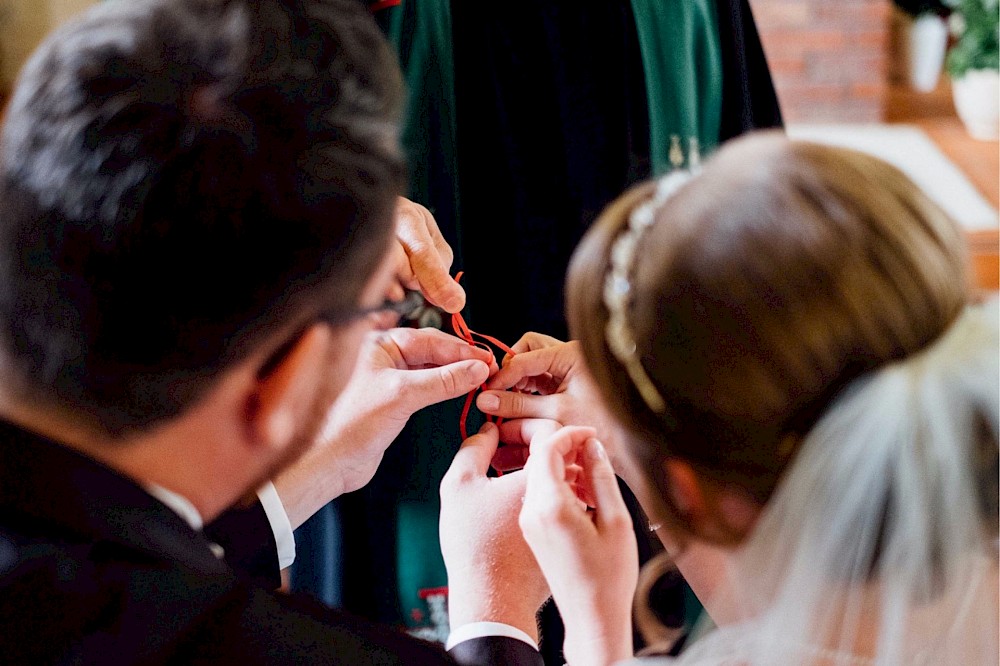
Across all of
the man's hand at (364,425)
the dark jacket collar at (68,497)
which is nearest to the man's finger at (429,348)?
the man's hand at (364,425)

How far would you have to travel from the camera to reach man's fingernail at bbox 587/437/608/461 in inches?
35.4

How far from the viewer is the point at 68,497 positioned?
61cm

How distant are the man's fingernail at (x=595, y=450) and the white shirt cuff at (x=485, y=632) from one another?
0.57 ft

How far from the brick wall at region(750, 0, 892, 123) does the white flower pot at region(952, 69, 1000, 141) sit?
0.88 ft

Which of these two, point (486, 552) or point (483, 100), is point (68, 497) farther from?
point (483, 100)

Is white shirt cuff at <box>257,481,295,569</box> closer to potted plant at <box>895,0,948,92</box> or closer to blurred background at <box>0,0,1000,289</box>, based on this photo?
blurred background at <box>0,0,1000,289</box>

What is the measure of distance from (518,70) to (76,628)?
27.2 inches

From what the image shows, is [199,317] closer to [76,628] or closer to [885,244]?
[76,628]

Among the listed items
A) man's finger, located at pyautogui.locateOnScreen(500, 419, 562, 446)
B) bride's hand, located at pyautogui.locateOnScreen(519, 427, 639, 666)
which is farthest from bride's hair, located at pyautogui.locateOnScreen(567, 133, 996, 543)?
man's finger, located at pyautogui.locateOnScreen(500, 419, 562, 446)

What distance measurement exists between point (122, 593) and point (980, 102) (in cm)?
329

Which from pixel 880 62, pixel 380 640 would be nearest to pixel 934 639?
pixel 380 640

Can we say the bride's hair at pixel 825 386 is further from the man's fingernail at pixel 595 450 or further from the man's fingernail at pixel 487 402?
the man's fingernail at pixel 487 402

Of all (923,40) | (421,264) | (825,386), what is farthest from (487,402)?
(923,40)

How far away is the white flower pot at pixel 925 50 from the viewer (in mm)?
3344
